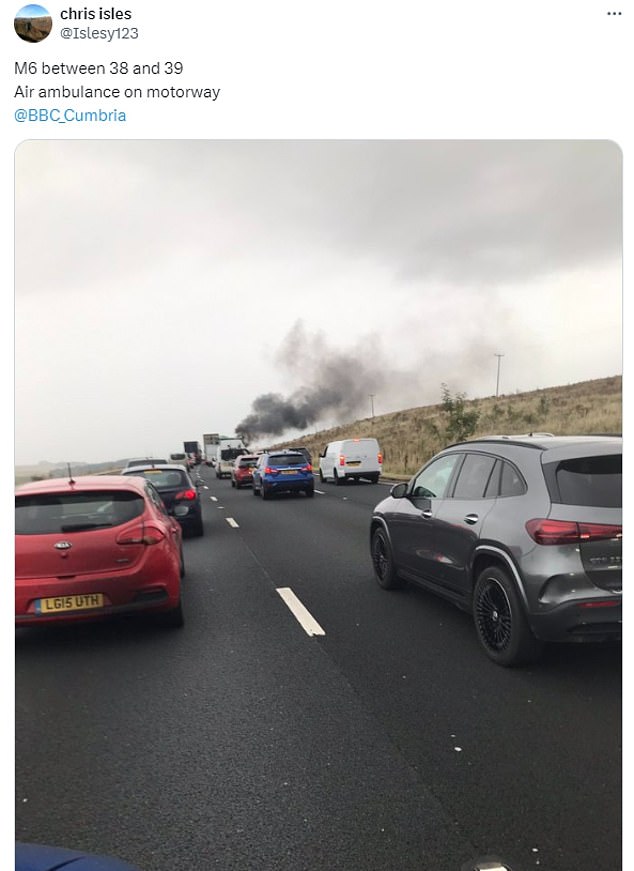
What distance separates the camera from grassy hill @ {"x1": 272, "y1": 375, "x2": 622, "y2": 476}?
175cm

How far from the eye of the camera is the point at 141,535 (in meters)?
3.71

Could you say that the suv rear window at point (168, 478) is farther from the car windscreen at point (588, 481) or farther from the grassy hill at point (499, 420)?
the car windscreen at point (588, 481)

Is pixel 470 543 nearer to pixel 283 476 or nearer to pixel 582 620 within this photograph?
pixel 582 620

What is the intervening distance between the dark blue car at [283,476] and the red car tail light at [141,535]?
171 inches

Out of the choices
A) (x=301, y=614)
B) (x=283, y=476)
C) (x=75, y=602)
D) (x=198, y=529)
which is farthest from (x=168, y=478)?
(x=75, y=602)

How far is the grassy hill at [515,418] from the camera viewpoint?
5.73 feet

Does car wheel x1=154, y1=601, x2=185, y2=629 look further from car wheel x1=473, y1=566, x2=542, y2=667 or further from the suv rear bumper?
the suv rear bumper

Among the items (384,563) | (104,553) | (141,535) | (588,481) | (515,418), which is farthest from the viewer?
(384,563)

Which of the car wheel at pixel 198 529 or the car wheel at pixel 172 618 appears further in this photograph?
the car wheel at pixel 198 529

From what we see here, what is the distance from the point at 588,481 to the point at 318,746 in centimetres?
161

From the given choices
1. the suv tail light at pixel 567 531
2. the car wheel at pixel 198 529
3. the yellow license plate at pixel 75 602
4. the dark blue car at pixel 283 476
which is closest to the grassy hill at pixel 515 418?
the suv tail light at pixel 567 531

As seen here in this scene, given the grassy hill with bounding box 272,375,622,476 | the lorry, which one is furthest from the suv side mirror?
the lorry
